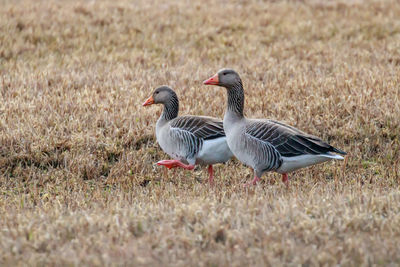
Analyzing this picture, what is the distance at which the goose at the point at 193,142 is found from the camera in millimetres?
7992

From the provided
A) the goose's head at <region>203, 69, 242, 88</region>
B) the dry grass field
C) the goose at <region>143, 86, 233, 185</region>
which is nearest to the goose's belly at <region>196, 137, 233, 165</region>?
the goose at <region>143, 86, 233, 185</region>

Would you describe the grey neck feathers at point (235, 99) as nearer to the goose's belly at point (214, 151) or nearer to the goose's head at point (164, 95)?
the goose's belly at point (214, 151)

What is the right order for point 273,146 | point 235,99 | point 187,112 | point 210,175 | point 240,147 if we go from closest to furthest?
point 273,146
point 240,147
point 235,99
point 210,175
point 187,112

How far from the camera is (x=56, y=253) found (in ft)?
16.8

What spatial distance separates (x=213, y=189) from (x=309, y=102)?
382 centimetres

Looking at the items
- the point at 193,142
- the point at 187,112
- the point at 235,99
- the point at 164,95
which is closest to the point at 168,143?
the point at 193,142

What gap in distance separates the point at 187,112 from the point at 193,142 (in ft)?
7.78

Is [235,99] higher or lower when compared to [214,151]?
higher

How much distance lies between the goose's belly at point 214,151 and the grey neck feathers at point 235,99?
16.5 inches

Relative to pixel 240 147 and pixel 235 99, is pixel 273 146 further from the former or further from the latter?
pixel 235 99

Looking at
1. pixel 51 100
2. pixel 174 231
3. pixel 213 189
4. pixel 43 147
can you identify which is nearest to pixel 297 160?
pixel 213 189

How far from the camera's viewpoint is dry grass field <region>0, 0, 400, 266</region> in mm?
5270

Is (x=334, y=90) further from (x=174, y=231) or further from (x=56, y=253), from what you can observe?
(x=56, y=253)

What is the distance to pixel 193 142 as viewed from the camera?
8031mm
